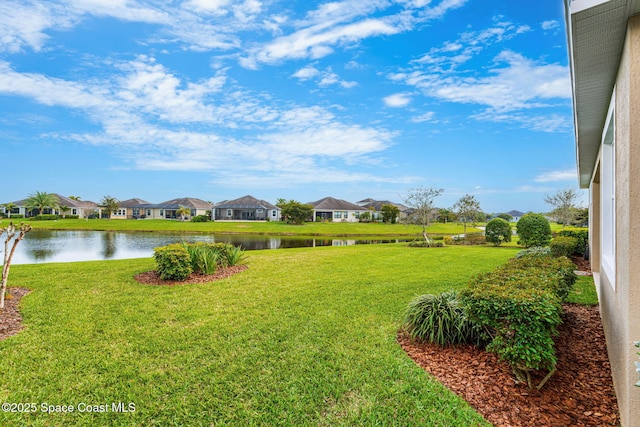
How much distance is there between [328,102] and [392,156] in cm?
955

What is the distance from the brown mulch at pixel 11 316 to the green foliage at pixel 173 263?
9.77 ft

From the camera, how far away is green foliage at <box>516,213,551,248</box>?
61.6 feet

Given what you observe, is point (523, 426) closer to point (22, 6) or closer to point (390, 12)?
point (390, 12)

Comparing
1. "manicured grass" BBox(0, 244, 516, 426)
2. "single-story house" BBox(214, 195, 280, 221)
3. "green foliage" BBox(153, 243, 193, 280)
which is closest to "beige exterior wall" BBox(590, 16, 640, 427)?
"manicured grass" BBox(0, 244, 516, 426)

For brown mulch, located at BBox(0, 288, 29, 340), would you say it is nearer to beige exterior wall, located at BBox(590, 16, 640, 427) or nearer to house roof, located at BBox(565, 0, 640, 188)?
beige exterior wall, located at BBox(590, 16, 640, 427)

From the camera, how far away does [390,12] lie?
12391 mm

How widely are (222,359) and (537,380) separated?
3.87m

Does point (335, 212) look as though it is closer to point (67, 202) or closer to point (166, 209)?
point (166, 209)

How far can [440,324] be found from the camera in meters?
4.73

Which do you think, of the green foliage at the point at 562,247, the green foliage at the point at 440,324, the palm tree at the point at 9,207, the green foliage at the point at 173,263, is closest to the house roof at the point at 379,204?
the green foliage at the point at 562,247

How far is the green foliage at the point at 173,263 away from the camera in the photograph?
9.12m

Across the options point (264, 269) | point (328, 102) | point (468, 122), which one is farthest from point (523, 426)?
point (328, 102)

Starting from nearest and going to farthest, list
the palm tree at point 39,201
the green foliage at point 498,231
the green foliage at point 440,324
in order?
1. the green foliage at point 440,324
2. the green foliage at point 498,231
3. the palm tree at point 39,201

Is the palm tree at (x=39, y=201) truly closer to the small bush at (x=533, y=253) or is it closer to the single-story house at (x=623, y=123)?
the small bush at (x=533, y=253)
